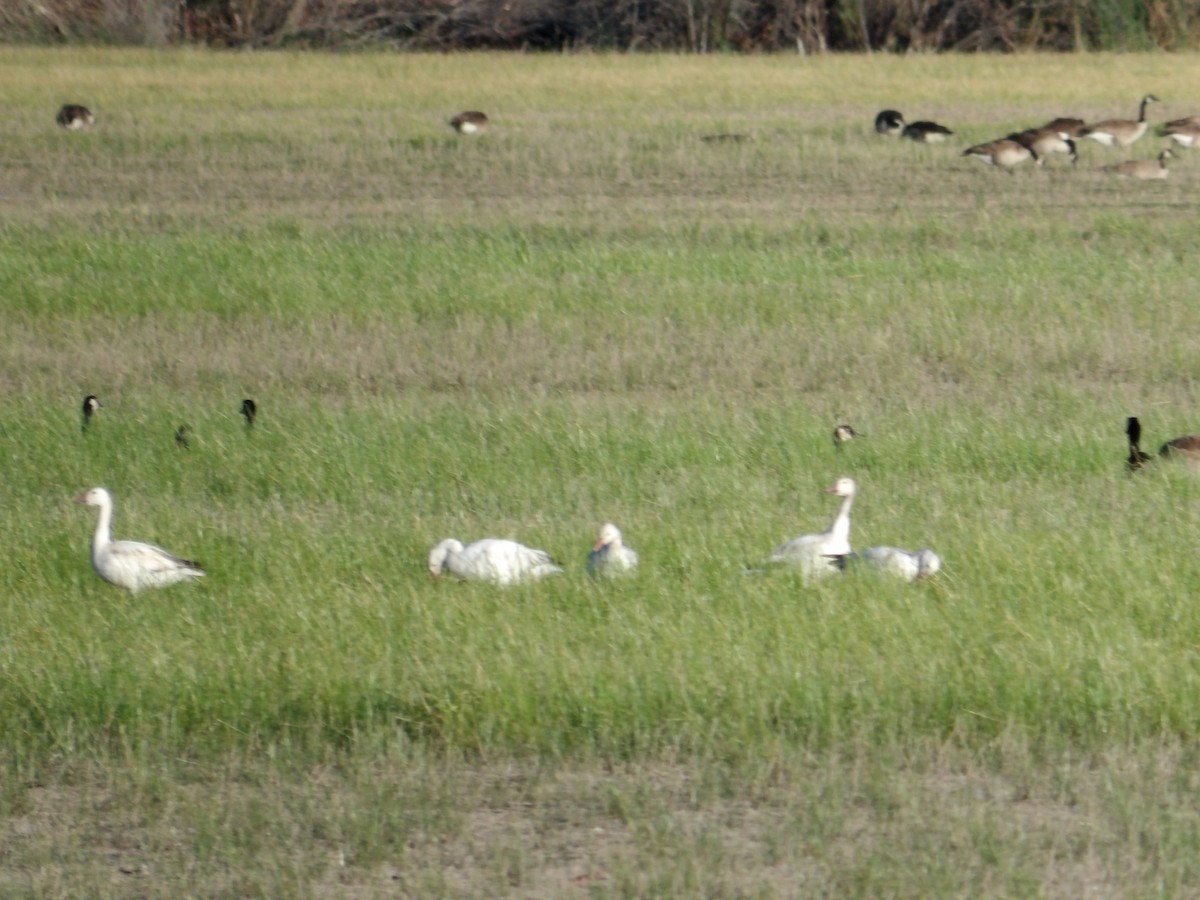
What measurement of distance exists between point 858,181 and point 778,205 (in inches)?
73.0

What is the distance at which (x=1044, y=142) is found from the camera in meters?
19.6

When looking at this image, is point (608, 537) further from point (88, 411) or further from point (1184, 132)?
point (1184, 132)

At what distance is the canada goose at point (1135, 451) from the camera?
8109 mm

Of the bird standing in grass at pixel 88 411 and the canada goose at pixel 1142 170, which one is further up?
the canada goose at pixel 1142 170

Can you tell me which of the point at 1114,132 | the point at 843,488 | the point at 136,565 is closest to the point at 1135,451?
the point at 843,488

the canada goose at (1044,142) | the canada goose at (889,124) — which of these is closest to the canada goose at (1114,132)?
the canada goose at (1044,142)

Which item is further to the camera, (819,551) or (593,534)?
(593,534)

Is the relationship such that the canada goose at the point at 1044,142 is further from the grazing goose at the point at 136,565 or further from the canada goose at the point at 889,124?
the grazing goose at the point at 136,565

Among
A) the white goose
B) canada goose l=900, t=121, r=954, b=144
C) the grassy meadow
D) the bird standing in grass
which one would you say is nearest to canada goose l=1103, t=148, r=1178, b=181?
the grassy meadow

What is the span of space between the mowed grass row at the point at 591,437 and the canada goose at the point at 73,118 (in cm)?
138

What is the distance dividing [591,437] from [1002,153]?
11.6 m

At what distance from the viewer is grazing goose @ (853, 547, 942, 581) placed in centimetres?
636

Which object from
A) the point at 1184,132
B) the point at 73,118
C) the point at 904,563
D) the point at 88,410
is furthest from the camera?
the point at 73,118

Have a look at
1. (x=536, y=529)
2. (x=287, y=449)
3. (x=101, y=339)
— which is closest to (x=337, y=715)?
(x=536, y=529)
